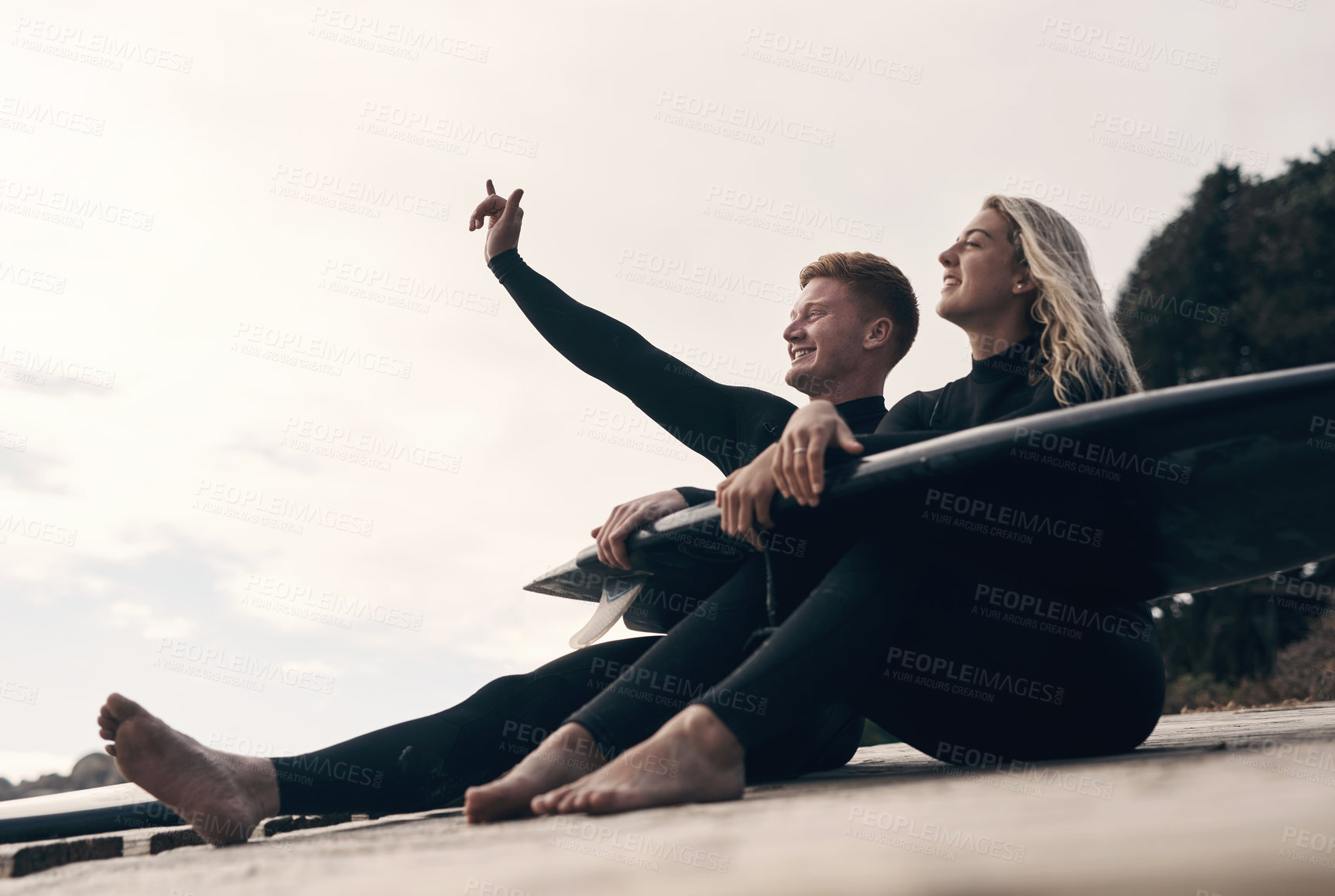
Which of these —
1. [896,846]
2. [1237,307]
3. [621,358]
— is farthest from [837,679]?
[1237,307]

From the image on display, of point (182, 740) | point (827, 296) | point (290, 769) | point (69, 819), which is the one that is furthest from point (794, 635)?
point (69, 819)

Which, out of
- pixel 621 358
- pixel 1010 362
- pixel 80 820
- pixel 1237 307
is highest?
pixel 1237 307

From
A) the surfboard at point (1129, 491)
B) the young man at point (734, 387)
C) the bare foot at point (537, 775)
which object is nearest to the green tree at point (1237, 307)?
the young man at point (734, 387)

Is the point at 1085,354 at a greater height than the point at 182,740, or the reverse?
the point at 1085,354

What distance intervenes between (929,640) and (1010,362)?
29.2 inches

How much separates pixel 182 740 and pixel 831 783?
4.14 ft

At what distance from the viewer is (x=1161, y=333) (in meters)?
15.7

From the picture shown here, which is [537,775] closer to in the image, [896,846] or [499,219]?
[896,846]

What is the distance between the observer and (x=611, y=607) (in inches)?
94.8

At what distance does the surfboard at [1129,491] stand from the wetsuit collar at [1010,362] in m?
0.51

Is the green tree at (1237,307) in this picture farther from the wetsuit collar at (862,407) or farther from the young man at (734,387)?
the wetsuit collar at (862,407)

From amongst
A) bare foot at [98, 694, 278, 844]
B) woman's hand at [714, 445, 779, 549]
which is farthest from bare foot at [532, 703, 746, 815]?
bare foot at [98, 694, 278, 844]

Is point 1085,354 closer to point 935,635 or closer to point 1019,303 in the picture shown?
point 1019,303

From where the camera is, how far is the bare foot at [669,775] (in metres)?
1.45
